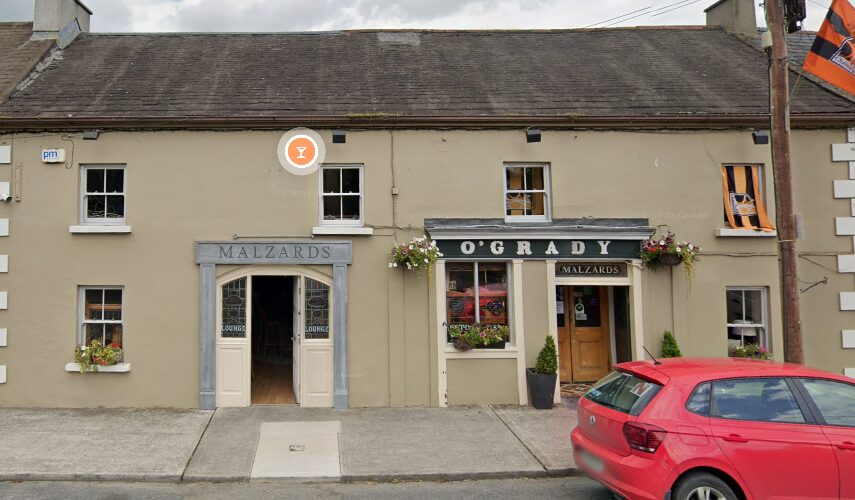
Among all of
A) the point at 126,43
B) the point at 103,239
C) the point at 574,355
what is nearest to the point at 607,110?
the point at 574,355

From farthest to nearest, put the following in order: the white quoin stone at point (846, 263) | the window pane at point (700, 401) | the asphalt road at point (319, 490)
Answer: the white quoin stone at point (846, 263) < the asphalt road at point (319, 490) < the window pane at point (700, 401)

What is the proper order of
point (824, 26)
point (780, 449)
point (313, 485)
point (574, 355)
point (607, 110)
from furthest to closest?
point (574, 355) → point (607, 110) → point (824, 26) → point (313, 485) → point (780, 449)

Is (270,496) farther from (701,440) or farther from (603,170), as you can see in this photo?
(603,170)

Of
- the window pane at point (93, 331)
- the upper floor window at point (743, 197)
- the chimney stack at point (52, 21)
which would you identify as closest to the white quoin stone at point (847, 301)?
the upper floor window at point (743, 197)

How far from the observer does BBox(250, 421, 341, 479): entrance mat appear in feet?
22.2

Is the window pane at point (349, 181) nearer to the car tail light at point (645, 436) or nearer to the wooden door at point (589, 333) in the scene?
the wooden door at point (589, 333)

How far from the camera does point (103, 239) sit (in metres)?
9.60

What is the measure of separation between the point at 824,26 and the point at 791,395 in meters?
6.40

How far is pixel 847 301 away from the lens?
32.7 ft

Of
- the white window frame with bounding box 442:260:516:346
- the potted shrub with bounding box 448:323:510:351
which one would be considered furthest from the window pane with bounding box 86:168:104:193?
the potted shrub with bounding box 448:323:510:351

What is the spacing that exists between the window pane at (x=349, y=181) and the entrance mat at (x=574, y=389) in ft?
17.8

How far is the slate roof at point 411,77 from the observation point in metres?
10.2

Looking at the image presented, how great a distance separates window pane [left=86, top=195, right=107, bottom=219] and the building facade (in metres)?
0.03

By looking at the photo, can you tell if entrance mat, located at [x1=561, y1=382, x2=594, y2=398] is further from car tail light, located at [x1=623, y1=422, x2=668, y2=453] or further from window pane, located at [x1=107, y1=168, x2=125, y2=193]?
window pane, located at [x1=107, y1=168, x2=125, y2=193]
